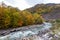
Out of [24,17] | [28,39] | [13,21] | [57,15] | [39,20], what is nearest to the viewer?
[28,39]

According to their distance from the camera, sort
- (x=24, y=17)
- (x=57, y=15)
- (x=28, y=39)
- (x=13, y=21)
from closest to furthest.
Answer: (x=28, y=39) < (x=13, y=21) < (x=24, y=17) < (x=57, y=15)

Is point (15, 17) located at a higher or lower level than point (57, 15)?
higher

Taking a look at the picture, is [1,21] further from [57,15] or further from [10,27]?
[57,15]

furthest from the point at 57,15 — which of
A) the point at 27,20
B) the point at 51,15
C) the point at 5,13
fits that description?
the point at 5,13

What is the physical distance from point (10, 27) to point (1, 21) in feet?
12.5

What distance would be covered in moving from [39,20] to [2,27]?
3618 centimetres

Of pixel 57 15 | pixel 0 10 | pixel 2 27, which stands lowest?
pixel 57 15

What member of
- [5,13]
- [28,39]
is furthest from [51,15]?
[28,39]

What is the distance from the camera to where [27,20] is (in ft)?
243

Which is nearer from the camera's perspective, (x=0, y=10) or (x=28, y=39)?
(x=28, y=39)

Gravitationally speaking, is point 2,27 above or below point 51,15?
above

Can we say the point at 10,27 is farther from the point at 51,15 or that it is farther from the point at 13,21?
the point at 51,15

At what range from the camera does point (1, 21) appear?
5950cm

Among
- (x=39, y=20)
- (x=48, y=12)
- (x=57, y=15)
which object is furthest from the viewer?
(x=48, y=12)
